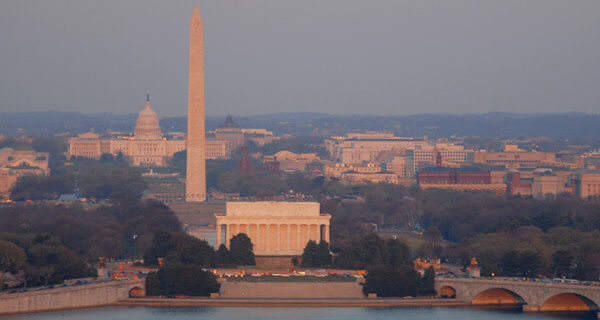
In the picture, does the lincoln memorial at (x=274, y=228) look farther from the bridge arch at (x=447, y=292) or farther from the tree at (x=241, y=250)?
the bridge arch at (x=447, y=292)

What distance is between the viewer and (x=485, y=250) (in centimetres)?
10562

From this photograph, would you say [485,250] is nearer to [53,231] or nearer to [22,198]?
[53,231]

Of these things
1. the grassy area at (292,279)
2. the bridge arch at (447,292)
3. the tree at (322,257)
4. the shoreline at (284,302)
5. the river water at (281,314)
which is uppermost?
the tree at (322,257)

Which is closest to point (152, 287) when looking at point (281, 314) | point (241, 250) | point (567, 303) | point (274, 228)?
point (281, 314)

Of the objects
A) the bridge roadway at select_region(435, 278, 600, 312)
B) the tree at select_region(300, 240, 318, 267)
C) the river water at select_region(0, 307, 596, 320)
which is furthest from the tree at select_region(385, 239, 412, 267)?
the river water at select_region(0, 307, 596, 320)

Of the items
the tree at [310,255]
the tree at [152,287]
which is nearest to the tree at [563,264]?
the tree at [310,255]

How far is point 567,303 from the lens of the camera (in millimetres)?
93250

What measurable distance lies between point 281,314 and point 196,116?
59255 mm

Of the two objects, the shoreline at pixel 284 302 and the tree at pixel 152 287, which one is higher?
the tree at pixel 152 287

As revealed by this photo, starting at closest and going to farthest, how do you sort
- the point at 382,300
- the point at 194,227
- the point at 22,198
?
the point at 382,300 → the point at 194,227 → the point at 22,198

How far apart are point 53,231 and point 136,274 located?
1534 cm

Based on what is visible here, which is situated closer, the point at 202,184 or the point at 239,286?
the point at 239,286

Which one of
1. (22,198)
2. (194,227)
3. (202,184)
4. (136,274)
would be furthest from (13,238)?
(22,198)

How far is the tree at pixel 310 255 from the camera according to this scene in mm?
105000
